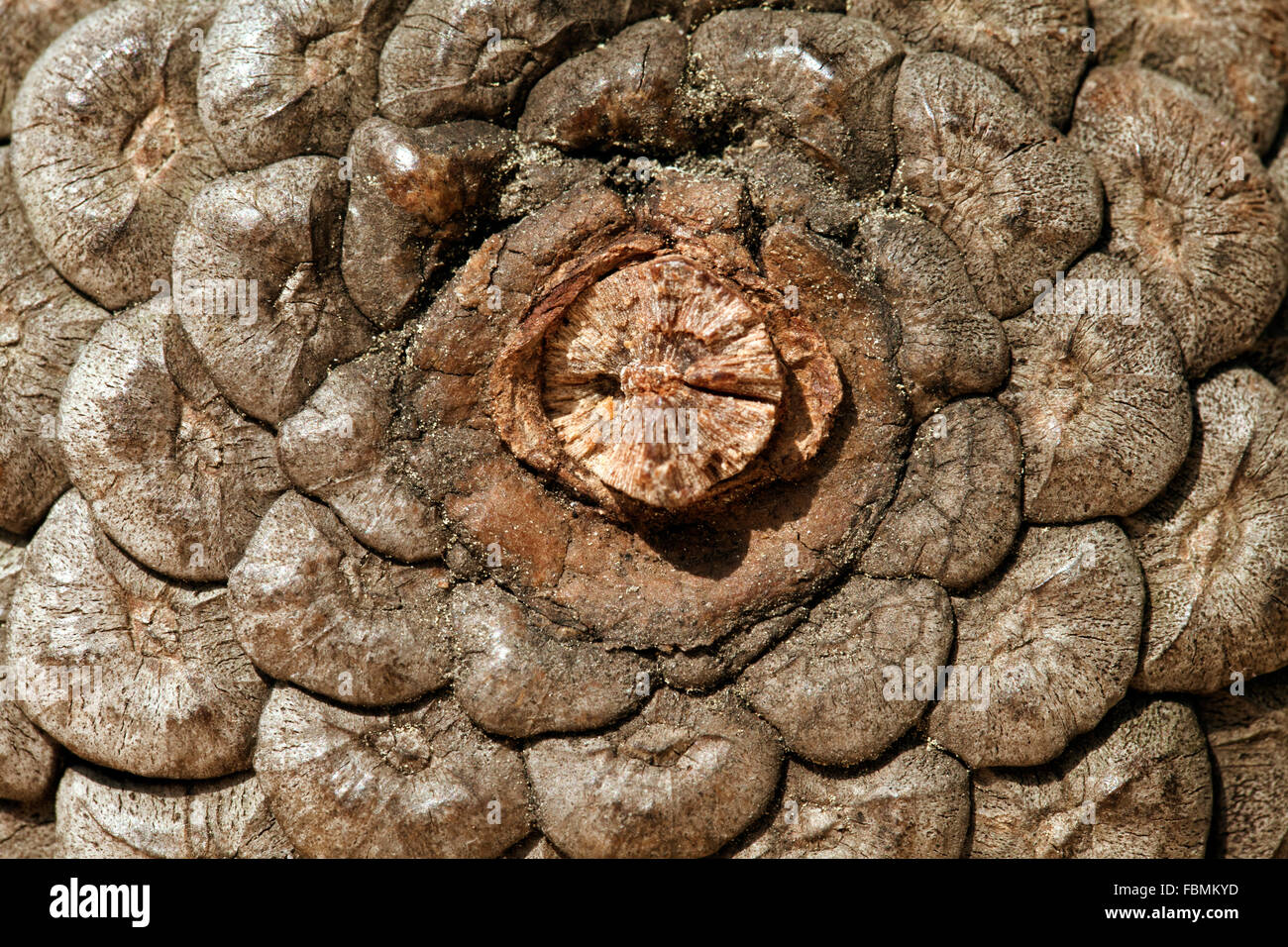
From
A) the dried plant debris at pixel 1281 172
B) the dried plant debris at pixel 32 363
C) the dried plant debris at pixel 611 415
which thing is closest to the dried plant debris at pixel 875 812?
the dried plant debris at pixel 611 415

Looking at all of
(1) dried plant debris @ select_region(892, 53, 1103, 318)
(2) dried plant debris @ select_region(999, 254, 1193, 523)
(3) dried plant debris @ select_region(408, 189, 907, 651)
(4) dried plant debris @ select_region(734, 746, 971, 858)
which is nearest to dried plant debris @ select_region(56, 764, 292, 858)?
(3) dried plant debris @ select_region(408, 189, 907, 651)

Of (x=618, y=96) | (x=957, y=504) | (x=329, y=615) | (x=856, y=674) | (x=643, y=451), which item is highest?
(x=618, y=96)

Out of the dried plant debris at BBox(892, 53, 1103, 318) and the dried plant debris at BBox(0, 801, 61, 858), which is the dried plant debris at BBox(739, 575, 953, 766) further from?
the dried plant debris at BBox(0, 801, 61, 858)

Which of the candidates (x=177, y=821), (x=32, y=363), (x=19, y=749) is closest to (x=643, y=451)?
(x=177, y=821)

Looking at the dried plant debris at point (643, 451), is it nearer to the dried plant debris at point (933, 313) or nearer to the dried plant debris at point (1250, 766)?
the dried plant debris at point (933, 313)

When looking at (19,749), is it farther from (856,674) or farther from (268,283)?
(856,674)
